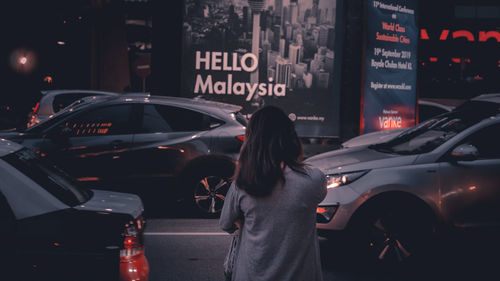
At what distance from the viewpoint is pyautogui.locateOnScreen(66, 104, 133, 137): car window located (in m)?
8.77

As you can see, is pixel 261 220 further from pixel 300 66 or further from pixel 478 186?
pixel 300 66

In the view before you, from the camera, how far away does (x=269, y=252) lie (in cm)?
298

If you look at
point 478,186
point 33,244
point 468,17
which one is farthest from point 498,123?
point 468,17

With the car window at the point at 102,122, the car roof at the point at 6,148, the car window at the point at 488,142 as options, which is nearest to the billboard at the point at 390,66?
the car window at the point at 102,122

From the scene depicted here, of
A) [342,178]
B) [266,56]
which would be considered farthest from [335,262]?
[266,56]

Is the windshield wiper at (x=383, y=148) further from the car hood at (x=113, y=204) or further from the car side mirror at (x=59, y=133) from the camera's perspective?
the car side mirror at (x=59, y=133)

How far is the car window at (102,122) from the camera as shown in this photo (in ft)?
28.8

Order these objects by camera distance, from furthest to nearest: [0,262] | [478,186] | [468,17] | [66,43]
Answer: [66,43]
[468,17]
[478,186]
[0,262]

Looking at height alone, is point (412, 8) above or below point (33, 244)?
above

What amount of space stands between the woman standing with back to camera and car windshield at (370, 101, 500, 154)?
379 cm

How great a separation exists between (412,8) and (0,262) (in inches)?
481

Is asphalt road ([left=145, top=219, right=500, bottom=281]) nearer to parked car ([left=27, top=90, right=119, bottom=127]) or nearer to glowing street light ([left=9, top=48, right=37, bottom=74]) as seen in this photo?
parked car ([left=27, top=90, right=119, bottom=127])

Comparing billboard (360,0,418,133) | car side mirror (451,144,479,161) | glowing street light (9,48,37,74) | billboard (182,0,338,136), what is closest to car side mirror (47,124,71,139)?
billboard (182,0,338,136)

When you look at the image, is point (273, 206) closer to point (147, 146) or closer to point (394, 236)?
point (394, 236)
